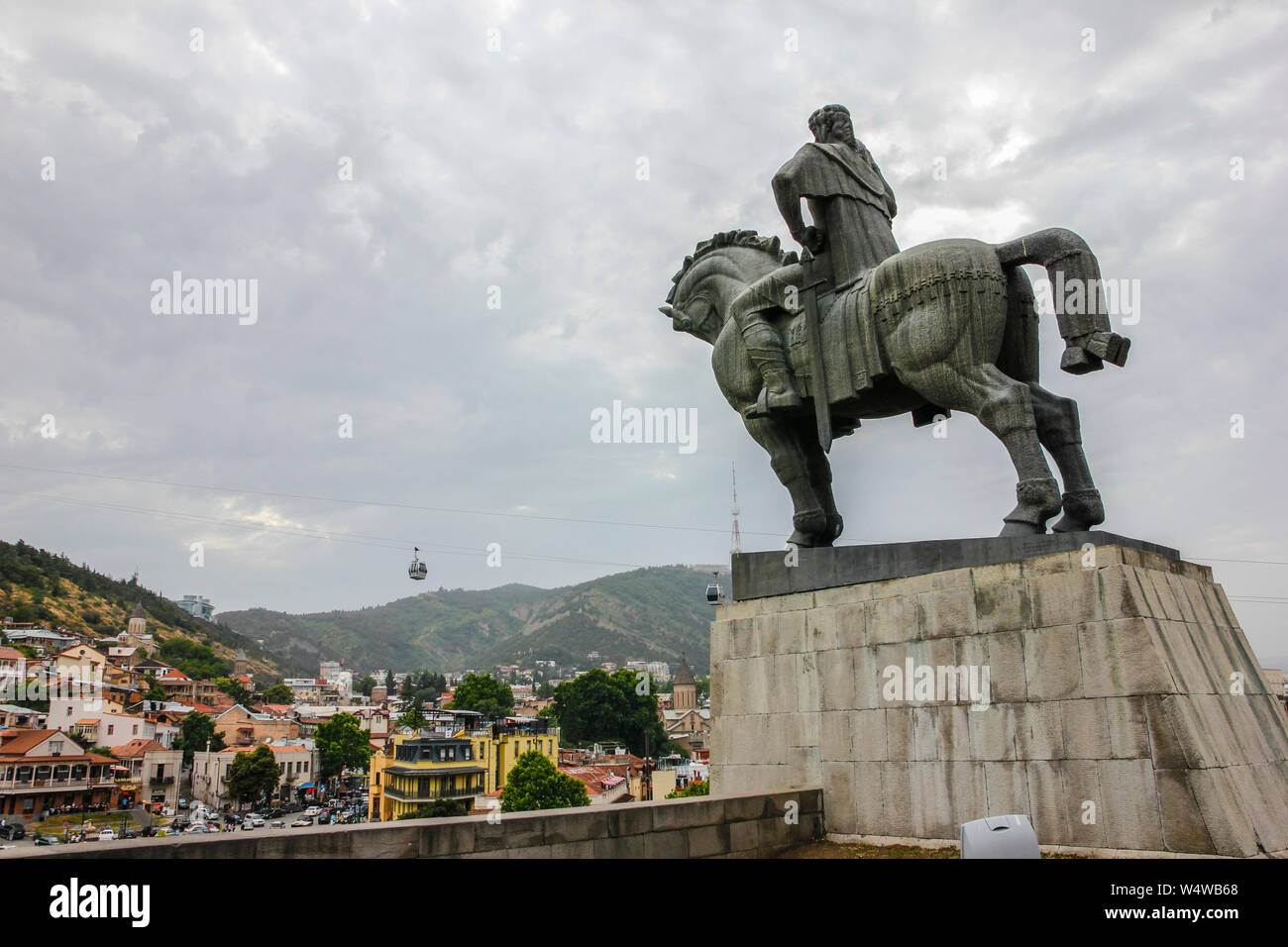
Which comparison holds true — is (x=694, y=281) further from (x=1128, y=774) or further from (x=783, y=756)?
(x=1128, y=774)

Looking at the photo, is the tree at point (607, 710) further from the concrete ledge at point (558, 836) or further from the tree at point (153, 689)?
the concrete ledge at point (558, 836)

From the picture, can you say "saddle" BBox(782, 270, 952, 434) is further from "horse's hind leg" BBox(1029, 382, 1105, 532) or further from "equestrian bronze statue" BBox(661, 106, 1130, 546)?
"horse's hind leg" BBox(1029, 382, 1105, 532)

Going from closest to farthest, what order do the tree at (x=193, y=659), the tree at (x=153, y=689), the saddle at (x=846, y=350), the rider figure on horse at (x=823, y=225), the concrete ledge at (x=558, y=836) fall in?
the concrete ledge at (x=558, y=836) < the saddle at (x=846, y=350) < the rider figure on horse at (x=823, y=225) < the tree at (x=153, y=689) < the tree at (x=193, y=659)

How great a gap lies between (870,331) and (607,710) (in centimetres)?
9720

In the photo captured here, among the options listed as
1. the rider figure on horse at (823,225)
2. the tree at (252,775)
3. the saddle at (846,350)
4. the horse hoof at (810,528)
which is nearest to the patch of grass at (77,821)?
the tree at (252,775)

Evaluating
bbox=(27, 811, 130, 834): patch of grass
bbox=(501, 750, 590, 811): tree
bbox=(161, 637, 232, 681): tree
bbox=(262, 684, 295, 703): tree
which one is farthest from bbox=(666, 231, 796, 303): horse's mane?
bbox=(262, 684, 295, 703): tree

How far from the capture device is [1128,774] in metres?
6.12

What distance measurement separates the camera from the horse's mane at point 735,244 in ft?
35.9

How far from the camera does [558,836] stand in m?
6.00

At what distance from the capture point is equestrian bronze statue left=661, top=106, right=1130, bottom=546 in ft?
25.3

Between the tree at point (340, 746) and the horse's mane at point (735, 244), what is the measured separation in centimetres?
9553
